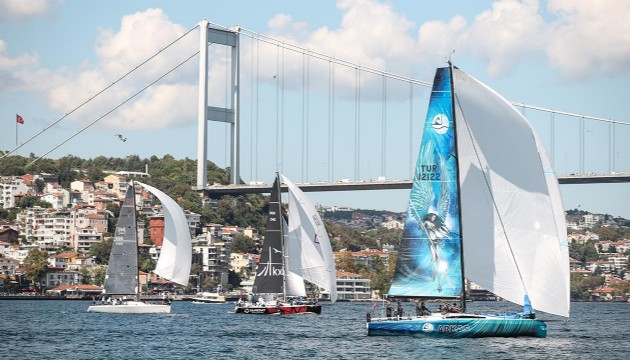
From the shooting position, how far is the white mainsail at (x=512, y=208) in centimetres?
2611

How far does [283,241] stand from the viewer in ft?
146

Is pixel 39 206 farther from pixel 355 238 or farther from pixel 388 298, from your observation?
pixel 388 298

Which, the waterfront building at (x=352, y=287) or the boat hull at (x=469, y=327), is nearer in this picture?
the boat hull at (x=469, y=327)

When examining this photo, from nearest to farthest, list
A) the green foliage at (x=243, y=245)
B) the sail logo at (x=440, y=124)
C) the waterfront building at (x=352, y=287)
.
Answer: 1. the sail logo at (x=440, y=124)
2. the waterfront building at (x=352, y=287)
3. the green foliage at (x=243, y=245)

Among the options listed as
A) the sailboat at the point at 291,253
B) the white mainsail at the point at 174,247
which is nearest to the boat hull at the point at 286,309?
the sailboat at the point at 291,253

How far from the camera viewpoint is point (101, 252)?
99562mm

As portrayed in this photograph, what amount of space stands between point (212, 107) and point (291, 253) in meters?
39.5

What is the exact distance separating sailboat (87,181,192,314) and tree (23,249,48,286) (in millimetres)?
44295

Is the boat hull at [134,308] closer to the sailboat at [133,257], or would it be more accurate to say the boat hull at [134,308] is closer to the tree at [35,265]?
the sailboat at [133,257]

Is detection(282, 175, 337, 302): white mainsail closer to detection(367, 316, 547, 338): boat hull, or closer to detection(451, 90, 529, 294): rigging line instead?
detection(367, 316, 547, 338): boat hull

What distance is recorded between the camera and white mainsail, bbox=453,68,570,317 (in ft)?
85.7

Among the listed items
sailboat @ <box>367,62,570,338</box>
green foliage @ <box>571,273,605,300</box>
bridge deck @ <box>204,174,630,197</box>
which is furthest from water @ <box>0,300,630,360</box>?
green foliage @ <box>571,273,605,300</box>

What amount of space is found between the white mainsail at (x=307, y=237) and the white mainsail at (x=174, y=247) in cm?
414

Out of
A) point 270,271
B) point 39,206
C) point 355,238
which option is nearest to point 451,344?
point 270,271
